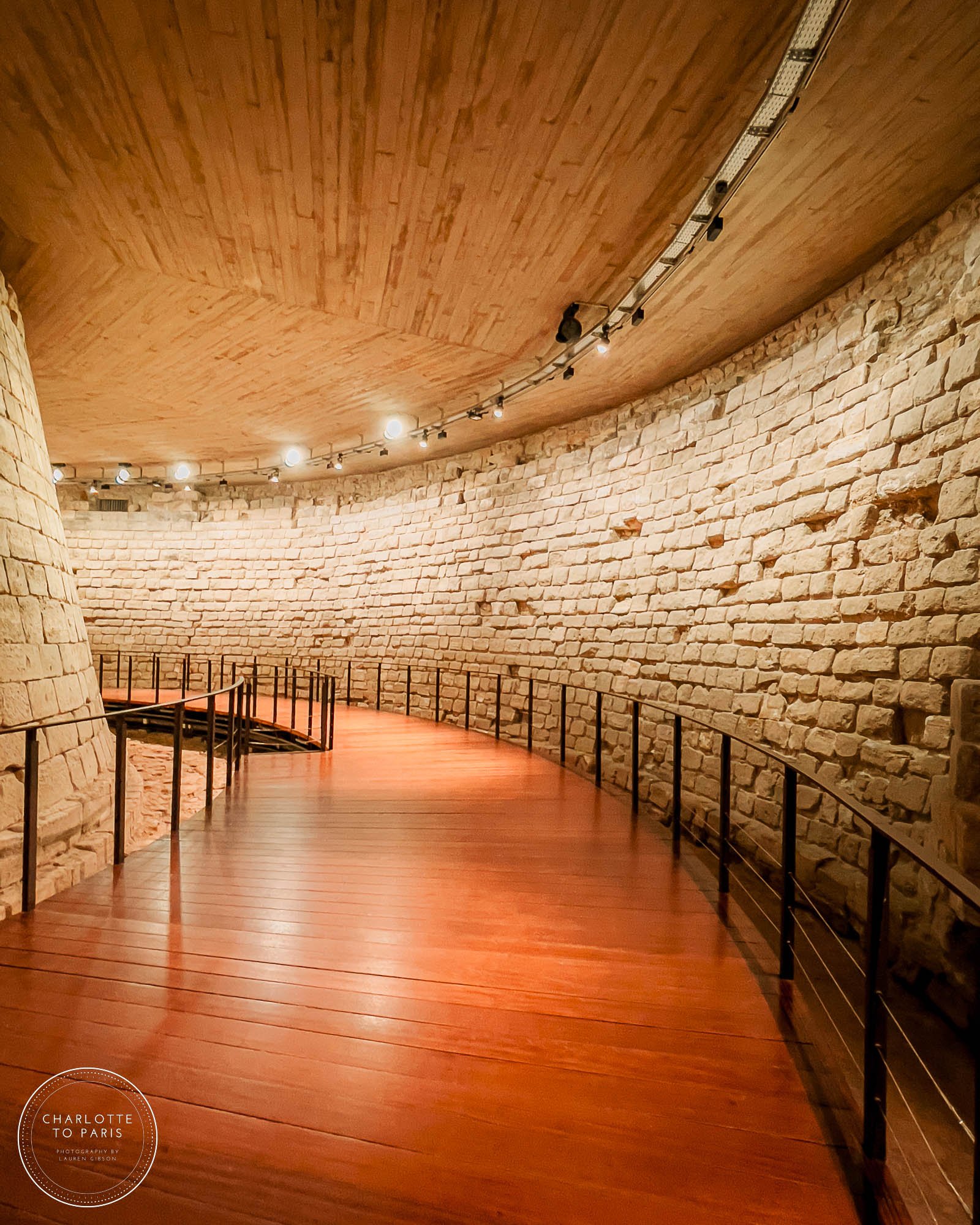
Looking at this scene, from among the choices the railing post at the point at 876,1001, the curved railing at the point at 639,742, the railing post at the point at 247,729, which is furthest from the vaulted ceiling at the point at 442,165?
the railing post at the point at 247,729

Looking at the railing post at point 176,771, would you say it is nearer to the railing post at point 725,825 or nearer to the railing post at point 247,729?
the railing post at point 247,729

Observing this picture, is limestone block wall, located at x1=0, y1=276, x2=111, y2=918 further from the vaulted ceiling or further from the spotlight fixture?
the spotlight fixture

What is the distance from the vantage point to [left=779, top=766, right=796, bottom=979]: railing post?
7.04 feet

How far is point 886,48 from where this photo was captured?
2.54 m

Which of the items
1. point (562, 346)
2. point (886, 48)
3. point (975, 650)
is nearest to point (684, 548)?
point (562, 346)

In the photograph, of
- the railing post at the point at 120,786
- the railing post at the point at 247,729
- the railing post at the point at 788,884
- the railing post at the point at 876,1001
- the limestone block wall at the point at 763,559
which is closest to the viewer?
the railing post at the point at 876,1001

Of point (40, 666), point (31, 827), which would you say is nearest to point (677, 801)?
point (31, 827)

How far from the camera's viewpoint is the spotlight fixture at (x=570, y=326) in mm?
4654

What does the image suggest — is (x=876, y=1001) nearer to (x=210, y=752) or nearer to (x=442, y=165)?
(x=442, y=165)

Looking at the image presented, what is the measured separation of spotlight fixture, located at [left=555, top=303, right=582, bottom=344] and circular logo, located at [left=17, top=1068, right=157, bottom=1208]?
185 inches

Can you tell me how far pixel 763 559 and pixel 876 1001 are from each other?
3747 millimetres

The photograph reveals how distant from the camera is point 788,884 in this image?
2186mm

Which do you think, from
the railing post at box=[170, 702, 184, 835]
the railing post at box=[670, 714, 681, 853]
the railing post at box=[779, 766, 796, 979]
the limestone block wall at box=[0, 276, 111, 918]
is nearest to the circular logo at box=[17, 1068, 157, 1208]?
the limestone block wall at box=[0, 276, 111, 918]

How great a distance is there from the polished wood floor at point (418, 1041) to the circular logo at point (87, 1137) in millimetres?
25
